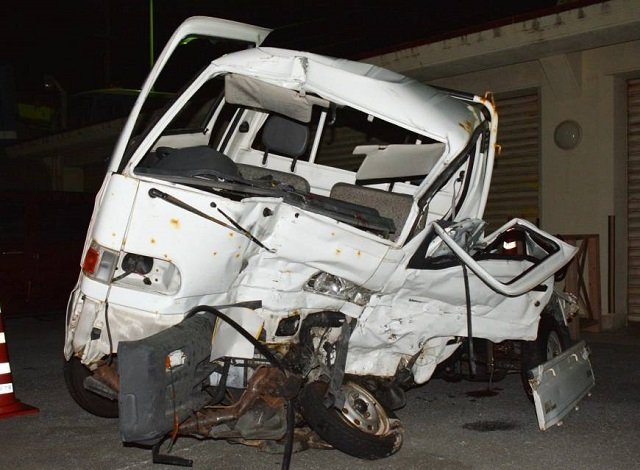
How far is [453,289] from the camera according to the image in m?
5.05

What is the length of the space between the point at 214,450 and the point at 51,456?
41.2 inches

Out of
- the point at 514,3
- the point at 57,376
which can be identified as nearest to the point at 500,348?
the point at 57,376

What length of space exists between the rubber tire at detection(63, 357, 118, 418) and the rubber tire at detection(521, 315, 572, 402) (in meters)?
3.19

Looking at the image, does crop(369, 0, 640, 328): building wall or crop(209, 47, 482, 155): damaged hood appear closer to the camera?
crop(209, 47, 482, 155): damaged hood

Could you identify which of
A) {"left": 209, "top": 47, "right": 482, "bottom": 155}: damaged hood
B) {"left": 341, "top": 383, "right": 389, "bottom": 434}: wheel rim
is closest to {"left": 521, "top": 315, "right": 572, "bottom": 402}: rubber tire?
{"left": 341, "top": 383, "right": 389, "bottom": 434}: wheel rim

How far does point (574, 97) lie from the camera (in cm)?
1055

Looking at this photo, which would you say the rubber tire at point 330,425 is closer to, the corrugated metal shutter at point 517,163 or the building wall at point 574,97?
the building wall at point 574,97

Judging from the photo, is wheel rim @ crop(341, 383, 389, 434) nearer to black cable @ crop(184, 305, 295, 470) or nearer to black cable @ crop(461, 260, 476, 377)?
black cable @ crop(184, 305, 295, 470)

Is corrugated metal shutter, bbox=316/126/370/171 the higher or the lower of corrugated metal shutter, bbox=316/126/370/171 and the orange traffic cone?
the higher

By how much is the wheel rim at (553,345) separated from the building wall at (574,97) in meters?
4.48

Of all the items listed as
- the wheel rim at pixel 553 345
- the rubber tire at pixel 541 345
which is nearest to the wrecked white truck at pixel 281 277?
the rubber tire at pixel 541 345

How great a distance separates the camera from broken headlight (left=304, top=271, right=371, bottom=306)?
14.9 feet

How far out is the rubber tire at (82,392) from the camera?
Result: 507cm

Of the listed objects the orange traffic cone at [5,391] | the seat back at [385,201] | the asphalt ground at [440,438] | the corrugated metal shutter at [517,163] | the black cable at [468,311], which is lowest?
the asphalt ground at [440,438]
